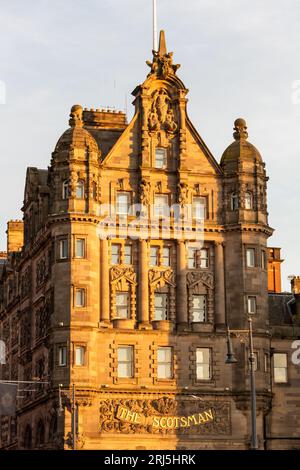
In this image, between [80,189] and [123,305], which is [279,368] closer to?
[123,305]

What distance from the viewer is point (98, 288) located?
88.2 metres

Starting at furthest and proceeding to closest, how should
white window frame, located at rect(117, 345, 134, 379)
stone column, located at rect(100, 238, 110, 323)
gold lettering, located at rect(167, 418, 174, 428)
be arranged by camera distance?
stone column, located at rect(100, 238, 110, 323)
white window frame, located at rect(117, 345, 134, 379)
gold lettering, located at rect(167, 418, 174, 428)

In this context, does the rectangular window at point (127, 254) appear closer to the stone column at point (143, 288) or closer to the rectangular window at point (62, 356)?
the stone column at point (143, 288)

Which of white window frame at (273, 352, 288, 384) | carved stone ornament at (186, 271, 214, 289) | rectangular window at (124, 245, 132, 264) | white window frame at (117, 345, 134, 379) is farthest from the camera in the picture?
white window frame at (273, 352, 288, 384)

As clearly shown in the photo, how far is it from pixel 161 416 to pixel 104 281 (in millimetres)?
12070

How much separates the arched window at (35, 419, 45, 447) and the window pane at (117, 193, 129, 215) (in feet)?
63.8

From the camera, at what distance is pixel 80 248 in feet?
290

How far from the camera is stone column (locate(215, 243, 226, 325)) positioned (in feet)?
297

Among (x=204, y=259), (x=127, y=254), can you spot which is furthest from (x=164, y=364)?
(x=204, y=259)

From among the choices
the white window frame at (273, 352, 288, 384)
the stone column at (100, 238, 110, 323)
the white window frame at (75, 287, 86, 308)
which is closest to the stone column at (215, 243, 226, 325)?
the white window frame at (273, 352, 288, 384)

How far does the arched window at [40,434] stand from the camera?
9124 cm

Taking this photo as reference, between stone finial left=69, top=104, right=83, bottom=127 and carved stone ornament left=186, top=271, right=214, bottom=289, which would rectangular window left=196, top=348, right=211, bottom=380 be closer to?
carved stone ornament left=186, top=271, right=214, bottom=289

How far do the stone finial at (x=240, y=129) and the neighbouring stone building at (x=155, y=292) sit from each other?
0.44ft
